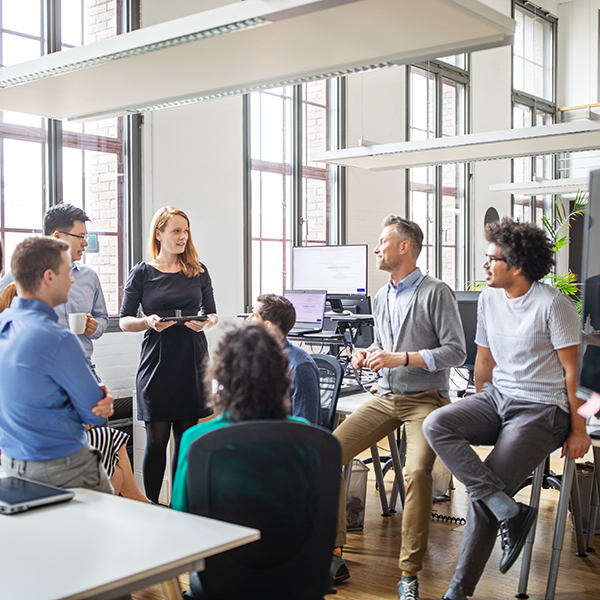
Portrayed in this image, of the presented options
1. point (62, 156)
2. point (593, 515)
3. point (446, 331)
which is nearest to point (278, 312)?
point (446, 331)

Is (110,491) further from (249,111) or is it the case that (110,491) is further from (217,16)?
(249,111)

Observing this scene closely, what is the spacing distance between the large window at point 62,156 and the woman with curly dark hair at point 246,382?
3153 mm

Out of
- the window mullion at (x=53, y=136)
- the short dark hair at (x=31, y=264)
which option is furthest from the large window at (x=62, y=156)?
the short dark hair at (x=31, y=264)

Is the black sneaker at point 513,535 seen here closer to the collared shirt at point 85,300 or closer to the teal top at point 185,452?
the teal top at point 185,452

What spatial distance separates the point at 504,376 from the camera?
9.46 ft

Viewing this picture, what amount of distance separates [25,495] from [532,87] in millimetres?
11068

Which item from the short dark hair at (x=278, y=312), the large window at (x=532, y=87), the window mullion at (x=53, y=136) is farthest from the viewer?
the large window at (x=532, y=87)

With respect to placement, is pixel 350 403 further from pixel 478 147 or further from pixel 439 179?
pixel 439 179

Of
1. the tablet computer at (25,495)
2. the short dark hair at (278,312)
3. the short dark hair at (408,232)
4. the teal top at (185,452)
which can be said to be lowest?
the tablet computer at (25,495)

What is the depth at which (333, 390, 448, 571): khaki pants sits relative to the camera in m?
2.81

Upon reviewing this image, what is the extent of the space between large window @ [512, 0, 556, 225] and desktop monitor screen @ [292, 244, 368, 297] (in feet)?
19.4

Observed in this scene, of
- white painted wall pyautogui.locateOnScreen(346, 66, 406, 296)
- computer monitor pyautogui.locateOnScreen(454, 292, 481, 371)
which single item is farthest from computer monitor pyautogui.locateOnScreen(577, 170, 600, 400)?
white painted wall pyautogui.locateOnScreen(346, 66, 406, 296)

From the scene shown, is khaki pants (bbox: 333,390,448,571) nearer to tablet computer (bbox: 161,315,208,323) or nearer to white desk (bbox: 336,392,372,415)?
white desk (bbox: 336,392,372,415)

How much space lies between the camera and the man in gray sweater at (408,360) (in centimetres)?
290
